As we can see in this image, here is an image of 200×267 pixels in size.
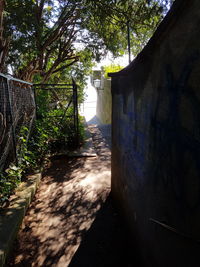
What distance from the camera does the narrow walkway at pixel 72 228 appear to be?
2350mm

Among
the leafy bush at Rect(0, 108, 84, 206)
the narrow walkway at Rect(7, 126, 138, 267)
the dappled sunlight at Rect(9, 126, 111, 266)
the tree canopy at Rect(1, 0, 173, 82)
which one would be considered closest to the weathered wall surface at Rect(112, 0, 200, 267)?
the narrow walkway at Rect(7, 126, 138, 267)

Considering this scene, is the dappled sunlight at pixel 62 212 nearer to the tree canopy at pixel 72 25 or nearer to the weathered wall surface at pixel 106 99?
the tree canopy at pixel 72 25

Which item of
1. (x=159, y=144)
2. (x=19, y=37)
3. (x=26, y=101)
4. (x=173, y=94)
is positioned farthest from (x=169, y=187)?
(x=19, y=37)

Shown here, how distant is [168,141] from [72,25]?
34.2 feet

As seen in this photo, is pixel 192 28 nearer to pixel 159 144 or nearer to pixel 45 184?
pixel 159 144

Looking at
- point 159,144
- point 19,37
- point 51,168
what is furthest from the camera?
point 19,37

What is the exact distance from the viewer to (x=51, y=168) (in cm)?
520

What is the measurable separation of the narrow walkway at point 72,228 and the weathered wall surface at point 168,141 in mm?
634

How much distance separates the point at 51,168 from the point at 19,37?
5752 millimetres

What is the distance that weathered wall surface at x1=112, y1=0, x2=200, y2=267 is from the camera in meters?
1.08

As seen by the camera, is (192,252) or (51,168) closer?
(192,252)

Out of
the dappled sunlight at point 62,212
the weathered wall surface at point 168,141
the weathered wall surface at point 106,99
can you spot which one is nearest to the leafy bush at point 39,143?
the dappled sunlight at point 62,212

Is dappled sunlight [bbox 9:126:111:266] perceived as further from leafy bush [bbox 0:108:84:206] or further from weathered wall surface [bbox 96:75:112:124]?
weathered wall surface [bbox 96:75:112:124]

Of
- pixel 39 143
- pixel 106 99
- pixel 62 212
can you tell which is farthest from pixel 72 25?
pixel 62 212
